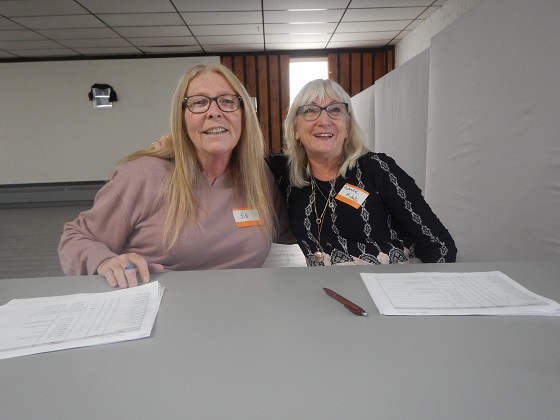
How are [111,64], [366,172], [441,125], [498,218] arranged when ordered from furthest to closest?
1. [111,64]
2. [441,125]
3. [498,218]
4. [366,172]

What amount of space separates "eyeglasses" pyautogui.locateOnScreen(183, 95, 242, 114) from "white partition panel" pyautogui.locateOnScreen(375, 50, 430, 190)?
222 cm

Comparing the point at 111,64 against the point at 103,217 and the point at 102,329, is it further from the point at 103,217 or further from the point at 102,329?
the point at 102,329

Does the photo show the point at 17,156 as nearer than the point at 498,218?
No

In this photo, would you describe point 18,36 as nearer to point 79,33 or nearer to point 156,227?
point 79,33

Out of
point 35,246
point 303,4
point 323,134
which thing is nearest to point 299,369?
point 323,134

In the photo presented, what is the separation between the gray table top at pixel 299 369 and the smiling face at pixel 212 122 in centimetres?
74

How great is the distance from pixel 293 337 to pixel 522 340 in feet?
1.33

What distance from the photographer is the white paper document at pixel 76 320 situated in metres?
0.71

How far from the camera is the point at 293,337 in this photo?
0.71m

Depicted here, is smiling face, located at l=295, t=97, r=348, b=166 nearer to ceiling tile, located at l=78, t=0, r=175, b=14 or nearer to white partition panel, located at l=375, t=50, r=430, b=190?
white partition panel, located at l=375, t=50, r=430, b=190

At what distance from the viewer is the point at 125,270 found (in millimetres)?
1040

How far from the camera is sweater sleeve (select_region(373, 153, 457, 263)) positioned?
5.10 feet

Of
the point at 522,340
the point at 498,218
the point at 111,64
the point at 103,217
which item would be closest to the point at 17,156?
the point at 111,64

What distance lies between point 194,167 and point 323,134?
579 millimetres
